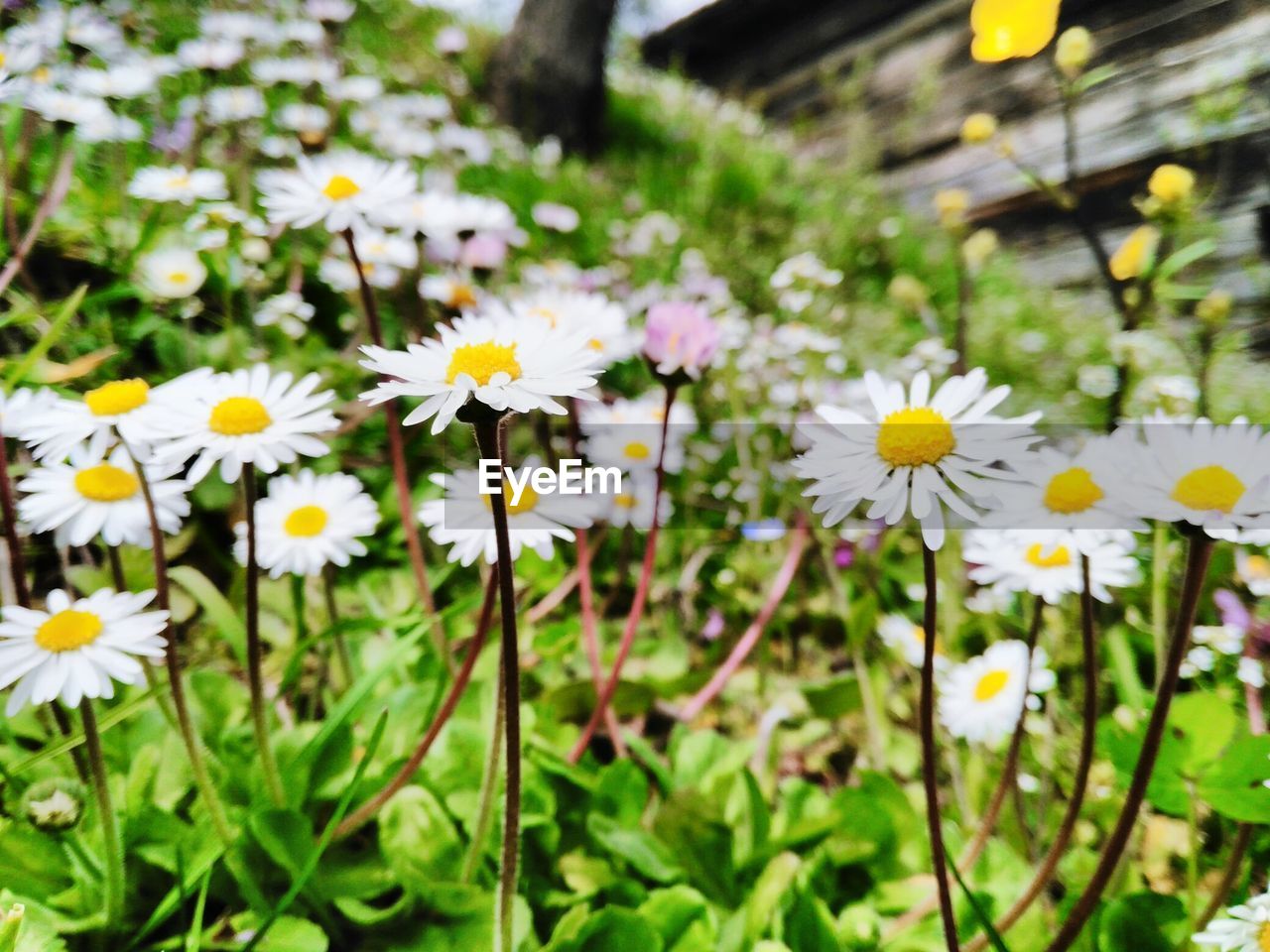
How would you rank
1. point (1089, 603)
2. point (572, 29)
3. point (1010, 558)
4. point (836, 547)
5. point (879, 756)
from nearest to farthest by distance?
point (1089, 603), point (1010, 558), point (879, 756), point (836, 547), point (572, 29)

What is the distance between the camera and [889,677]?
3.08 feet

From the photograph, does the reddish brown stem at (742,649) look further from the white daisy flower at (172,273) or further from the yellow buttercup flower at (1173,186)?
the white daisy flower at (172,273)

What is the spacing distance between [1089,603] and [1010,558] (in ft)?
0.41

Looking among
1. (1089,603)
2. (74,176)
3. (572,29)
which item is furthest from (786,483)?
(572,29)

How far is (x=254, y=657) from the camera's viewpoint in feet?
1.75

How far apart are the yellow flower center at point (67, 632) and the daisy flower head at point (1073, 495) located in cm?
52

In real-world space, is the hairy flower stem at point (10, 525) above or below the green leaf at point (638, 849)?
above

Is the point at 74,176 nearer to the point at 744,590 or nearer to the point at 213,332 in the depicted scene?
the point at 213,332

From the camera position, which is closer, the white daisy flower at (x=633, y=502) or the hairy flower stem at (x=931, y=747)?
the hairy flower stem at (x=931, y=747)

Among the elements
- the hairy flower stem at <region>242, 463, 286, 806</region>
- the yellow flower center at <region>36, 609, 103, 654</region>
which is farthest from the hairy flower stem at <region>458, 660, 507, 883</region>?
the yellow flower center at <region>36, 609, 103, 654</region>

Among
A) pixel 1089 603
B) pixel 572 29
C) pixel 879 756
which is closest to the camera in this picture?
pixel 1089 603

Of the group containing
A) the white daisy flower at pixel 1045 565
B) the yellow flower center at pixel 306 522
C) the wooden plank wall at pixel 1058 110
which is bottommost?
the white daisy flower at pixel 1045 565

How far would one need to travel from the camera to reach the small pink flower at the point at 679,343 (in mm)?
681

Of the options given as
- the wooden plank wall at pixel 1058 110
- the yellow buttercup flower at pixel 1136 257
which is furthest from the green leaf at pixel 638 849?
the wooden plank wall at pixel 1058 110
